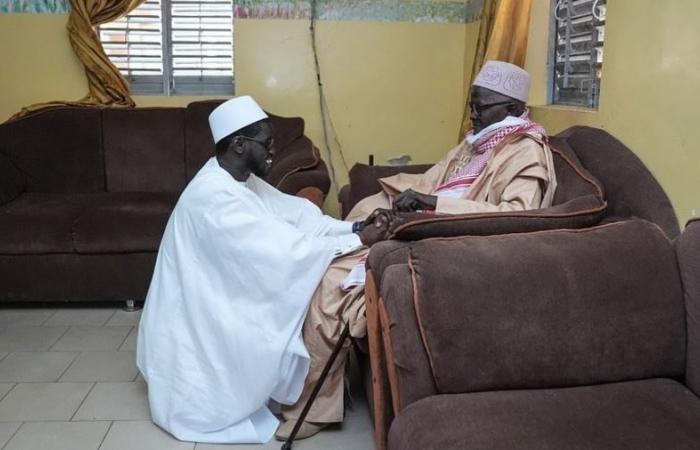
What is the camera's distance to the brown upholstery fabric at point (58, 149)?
4.22 metres

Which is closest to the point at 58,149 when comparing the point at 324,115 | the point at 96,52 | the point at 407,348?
the point at 96,52

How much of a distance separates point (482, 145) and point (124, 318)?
203 cm

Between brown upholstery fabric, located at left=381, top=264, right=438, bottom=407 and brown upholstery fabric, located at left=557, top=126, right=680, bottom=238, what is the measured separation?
0.92 m

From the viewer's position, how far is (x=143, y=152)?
435cm

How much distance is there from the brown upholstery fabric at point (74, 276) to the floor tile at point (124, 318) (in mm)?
100

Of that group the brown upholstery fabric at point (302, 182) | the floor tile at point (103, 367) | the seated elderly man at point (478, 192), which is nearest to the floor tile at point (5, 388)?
the floor tile at point (103, 367)

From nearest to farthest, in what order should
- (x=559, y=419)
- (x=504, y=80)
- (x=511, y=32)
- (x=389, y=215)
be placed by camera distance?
(x=559, y=419) → (x=389, y=215) → (x=504, y=80) → (x=511, y=32)

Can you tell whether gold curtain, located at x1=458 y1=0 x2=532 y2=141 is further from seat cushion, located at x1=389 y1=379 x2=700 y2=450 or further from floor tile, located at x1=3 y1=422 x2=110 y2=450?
floor tile, located at x1=3 y1=422 x2=110 y2=450

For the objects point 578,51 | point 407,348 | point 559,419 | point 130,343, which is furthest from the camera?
point 130,343

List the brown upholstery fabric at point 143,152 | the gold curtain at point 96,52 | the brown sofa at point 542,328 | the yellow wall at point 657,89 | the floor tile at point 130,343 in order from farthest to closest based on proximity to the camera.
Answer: the gold curtain at point 96,52
the brown upholstery fabric at point 143,152
the floor tile at point 130,343
the yellow wall at point 657,89
the brown sofa at point 542,328

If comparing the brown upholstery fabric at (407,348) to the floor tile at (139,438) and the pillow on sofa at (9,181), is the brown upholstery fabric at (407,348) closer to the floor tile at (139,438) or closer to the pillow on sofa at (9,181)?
the floor tile at (139,438)

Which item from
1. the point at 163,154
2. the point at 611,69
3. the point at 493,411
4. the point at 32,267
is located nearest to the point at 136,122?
the point at 163,154

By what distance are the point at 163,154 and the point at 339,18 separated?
146cm

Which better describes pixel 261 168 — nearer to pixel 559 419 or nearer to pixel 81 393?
pixel 81 393
